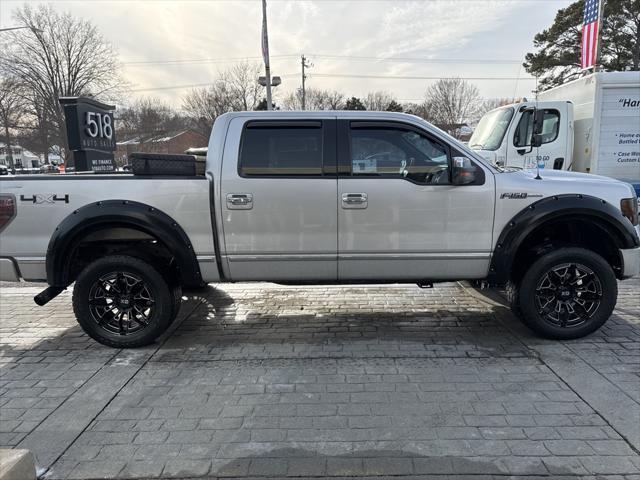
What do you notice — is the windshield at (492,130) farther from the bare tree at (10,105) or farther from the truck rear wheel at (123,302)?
the bare tree at (10,105)

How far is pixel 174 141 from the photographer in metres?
57.9

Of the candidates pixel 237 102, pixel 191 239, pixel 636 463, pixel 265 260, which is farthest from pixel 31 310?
pixel 237 102

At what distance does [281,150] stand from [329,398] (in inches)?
85.6

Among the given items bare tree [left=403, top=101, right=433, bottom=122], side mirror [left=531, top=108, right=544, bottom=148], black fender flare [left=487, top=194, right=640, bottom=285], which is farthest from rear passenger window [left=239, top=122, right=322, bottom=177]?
bare tree [left=403, top=101, right=433, bottom=122]

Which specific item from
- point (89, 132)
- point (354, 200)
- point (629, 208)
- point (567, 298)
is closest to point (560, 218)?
point (629, 208)

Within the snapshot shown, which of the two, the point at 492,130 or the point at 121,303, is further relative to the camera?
the point at 492,130

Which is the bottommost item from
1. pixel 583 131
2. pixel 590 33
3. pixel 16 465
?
pixel 16 465

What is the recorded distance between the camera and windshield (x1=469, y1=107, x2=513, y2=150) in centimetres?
867

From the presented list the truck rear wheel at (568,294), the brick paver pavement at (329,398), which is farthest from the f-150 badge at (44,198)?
the truck rear wheel at (568,294)

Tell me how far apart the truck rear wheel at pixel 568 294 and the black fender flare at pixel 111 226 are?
3.09 meters

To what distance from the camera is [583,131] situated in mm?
8492

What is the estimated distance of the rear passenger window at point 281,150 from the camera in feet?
13.4

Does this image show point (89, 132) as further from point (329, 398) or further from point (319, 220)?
point (329, 398)

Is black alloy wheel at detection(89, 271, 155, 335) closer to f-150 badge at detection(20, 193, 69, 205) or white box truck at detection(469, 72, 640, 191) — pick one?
f-150 badge at detection(20, 193, 69, 205)
